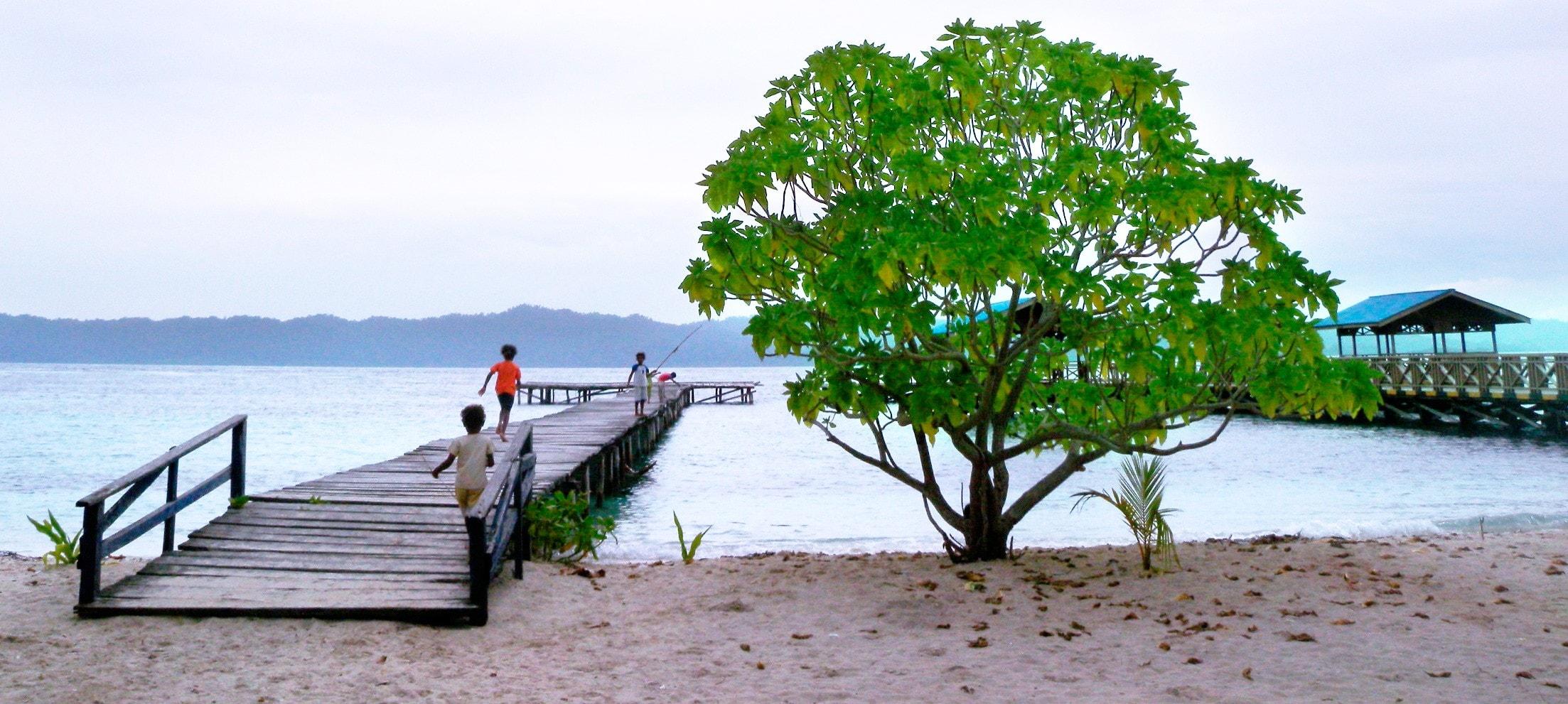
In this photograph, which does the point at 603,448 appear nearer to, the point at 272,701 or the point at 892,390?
the point at 892,390

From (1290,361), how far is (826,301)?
3.23 meters

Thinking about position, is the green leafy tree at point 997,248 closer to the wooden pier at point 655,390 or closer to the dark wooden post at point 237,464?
the dark wooden post at point 237,464

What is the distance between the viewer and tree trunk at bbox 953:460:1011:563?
342 inches

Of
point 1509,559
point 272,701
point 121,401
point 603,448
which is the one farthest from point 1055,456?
point 121,401

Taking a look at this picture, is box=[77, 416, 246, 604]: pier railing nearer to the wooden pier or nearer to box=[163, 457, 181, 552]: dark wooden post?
box=[163, 457, 181, 552]: dark wooden post

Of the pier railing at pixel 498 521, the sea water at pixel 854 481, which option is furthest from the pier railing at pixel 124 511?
the sea water at pixel 854 481

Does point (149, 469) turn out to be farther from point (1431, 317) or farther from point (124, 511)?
point (1431, 317)

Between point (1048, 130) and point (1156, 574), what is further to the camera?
point (1156, 574)

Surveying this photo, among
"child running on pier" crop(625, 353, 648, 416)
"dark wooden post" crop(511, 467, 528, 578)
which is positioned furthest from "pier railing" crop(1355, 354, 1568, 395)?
"dark wooden post" crop(511, 467, 528, 578)

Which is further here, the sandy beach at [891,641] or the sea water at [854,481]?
the sea water at [854,481]

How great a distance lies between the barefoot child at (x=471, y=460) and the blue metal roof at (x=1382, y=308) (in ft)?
91.5

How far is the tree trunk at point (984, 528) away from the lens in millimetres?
8688

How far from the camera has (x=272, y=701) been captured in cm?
512

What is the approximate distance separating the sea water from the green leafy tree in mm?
5383
